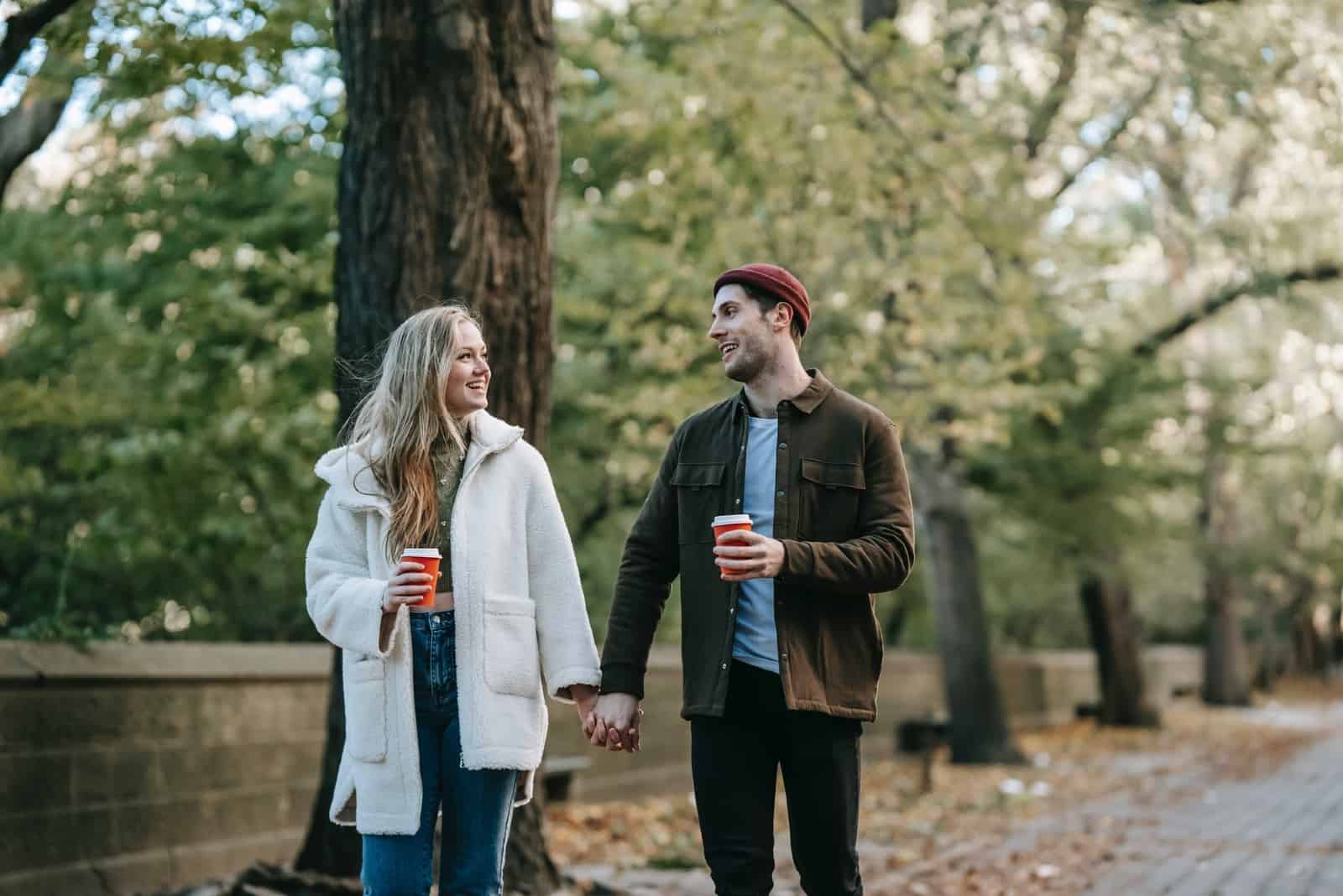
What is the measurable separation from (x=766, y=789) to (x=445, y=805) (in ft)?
2.83

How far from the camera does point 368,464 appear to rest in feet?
12.8

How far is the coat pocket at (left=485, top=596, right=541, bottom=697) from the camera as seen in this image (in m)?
3.77

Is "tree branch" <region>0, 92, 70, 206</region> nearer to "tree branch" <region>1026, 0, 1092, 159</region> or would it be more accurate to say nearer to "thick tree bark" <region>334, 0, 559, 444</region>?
"thick tree bark" <region>334, 0, 559, 444</region>

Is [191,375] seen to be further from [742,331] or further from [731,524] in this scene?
[731,524]

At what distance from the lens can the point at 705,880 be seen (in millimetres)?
7898

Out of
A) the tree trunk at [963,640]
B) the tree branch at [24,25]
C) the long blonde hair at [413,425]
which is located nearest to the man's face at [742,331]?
the long blonde hair at [413,425]

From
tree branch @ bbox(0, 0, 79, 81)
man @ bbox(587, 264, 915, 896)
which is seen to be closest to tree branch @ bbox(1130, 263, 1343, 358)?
tree branch @ bbox(0, 0, 79, 81)

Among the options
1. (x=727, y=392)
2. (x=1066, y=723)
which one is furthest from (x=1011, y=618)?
(x=727, y=392)

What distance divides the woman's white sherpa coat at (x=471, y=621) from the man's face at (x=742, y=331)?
615 millimetres

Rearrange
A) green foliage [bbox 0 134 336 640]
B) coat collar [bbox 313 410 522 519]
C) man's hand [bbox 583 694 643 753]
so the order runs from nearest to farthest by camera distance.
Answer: coat collar [bbox 313 410 522 519] < man's hand [bbox 583 694 643 753] < green foliage [bbox 0 134 336 640]

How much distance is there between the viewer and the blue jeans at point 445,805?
376cm

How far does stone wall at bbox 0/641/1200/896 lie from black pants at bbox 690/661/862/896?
12.4 feet

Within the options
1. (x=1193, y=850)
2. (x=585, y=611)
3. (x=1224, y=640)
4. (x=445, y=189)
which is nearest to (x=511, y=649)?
(x=585, y=611)

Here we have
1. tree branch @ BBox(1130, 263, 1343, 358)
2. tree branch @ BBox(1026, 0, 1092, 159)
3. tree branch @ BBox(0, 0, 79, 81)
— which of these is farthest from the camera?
tree branch @ BBox(1130, 263, 1343, 358)
